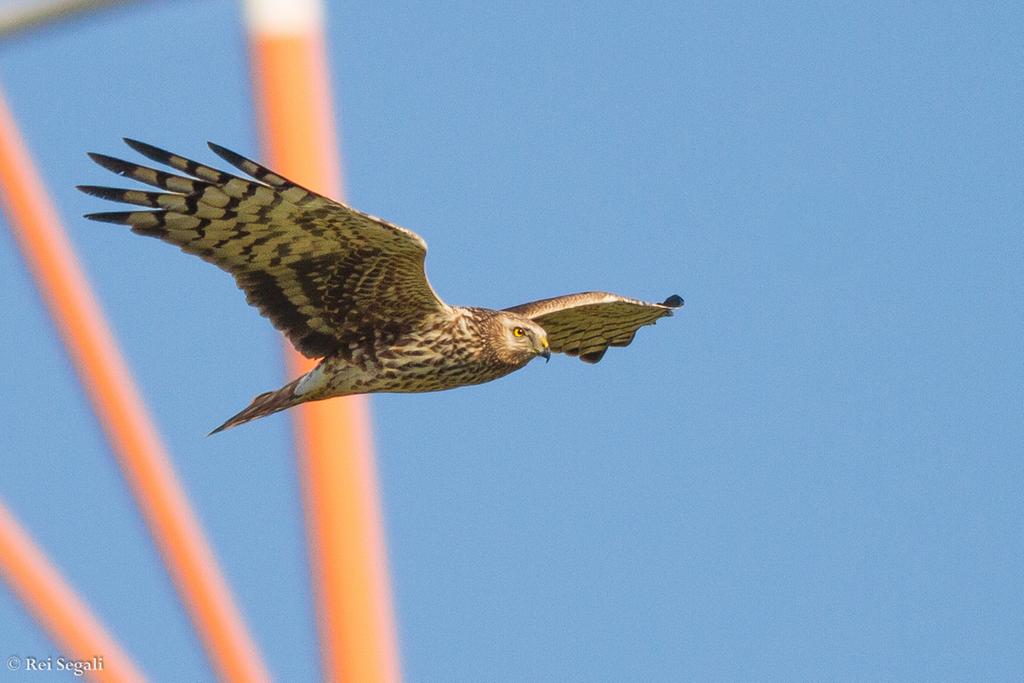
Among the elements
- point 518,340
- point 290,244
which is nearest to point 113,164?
point 290,244

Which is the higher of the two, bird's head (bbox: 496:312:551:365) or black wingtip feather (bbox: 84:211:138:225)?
black wingtip feather (bbox: 84:211:138:225)

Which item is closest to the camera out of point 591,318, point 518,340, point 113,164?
point 113,164

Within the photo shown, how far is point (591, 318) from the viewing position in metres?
7.10

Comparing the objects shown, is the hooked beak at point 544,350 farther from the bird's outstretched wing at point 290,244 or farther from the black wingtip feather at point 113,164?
the black wingtip feather at point 113,164

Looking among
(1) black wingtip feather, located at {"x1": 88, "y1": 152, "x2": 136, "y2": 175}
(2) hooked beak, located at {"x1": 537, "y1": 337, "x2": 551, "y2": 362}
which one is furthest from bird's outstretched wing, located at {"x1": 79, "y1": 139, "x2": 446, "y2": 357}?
(2) hooked beak, located at {"x1": 537, "y1": 337, "x2": 551, "y2": 362}

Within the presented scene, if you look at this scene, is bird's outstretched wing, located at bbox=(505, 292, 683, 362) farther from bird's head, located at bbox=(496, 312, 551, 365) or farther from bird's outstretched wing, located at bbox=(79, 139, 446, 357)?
bird's outstretched wing, located at bbox=(79, 139, 446, 357)

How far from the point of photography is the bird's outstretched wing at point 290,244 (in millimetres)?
5594

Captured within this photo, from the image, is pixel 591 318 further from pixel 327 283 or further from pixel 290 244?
pixel 290 244

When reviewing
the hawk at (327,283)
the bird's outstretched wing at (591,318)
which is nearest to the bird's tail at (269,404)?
the hawk at (327,283)

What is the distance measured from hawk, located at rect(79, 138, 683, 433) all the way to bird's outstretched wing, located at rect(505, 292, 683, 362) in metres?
0.26

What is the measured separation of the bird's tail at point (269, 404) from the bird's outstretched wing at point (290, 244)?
6.4 inches

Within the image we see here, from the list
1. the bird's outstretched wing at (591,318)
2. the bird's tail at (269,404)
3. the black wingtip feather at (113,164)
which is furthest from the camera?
the bird's outstretched wing at (591,318)

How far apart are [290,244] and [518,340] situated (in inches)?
32.4

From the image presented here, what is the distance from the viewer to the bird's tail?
5.92 m
